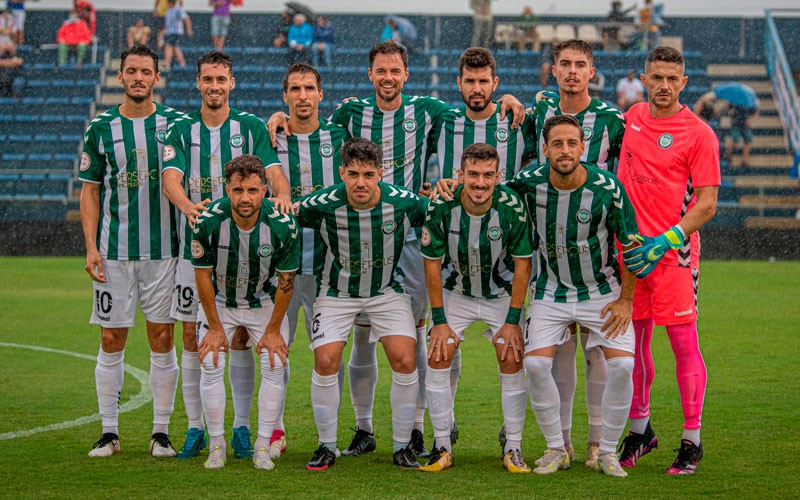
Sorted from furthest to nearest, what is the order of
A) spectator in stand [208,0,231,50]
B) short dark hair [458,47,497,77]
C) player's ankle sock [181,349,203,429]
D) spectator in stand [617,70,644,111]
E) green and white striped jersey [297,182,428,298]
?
spectator in stand [208,0,231,50], spectator in stand [617,70,644,111], player's ankle sock [181,349,203,429], short dark hair [458,47,497,77], green and white striped jersey [297,182,428,298]

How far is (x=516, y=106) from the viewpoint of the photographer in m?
5.47

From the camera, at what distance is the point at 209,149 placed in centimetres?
544

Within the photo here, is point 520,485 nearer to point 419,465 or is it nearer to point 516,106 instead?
point 419,465

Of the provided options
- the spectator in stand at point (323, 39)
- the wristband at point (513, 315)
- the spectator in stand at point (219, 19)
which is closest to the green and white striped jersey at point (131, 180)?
the wristband at point (513, 315)

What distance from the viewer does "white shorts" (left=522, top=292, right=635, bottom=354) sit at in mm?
4949

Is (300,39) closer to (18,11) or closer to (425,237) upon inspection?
(18,11)

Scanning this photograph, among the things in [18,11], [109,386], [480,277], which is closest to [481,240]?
[480,277]

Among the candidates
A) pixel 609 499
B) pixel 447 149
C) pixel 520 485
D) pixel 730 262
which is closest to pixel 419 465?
pixel 520 485

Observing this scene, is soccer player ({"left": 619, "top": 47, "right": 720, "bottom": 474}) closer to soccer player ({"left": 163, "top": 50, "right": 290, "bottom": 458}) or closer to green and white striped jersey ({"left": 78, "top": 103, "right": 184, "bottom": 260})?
soccer player ({"left": 163, "top": 50, "right": 290, "bottom": 458})

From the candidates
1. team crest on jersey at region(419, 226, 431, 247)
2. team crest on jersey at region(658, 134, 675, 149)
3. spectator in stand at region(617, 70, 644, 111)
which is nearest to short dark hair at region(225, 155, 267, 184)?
team crest on jersey at region(419, 226, 431, 247)

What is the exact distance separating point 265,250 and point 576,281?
4.91ft

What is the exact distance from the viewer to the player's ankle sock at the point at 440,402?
5.11 meters

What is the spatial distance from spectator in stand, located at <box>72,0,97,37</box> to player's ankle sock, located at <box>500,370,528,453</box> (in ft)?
65.6

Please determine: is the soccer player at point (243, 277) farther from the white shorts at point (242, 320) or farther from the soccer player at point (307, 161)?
the soccer player at point (307, 161)
